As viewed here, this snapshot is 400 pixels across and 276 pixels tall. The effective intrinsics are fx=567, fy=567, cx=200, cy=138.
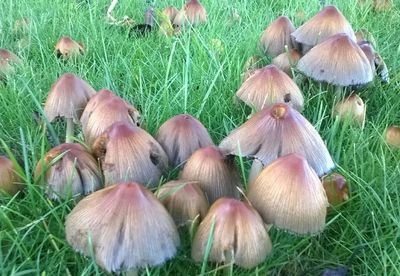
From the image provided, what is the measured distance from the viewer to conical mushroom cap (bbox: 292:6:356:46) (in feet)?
7.04

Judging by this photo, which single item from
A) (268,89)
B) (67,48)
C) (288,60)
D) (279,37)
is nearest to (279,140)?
(268,89)

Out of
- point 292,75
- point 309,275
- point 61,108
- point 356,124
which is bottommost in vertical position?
point 309,275

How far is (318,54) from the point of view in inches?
76.8

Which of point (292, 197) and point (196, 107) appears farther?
point (196, 107)

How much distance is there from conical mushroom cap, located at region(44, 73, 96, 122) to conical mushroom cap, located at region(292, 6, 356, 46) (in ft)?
3.03

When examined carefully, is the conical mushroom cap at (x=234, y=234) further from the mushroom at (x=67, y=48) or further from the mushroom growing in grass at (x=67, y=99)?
the mushroom at (x=67, y=48)

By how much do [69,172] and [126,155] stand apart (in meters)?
0.15

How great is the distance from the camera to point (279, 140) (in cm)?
134

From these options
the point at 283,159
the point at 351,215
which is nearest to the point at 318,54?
A: the point at 351,215

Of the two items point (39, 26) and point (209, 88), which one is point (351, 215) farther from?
point (39, 26)

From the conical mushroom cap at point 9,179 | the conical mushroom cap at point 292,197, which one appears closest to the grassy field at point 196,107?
the conical mushroom cap at point 9,179

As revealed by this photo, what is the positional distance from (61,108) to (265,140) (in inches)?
25.8

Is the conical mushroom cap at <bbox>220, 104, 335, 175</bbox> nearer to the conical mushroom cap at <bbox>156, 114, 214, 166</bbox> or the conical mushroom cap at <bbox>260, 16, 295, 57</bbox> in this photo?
the conical mushroom cap at <bbox>156, 114, 214, 166</bbox>

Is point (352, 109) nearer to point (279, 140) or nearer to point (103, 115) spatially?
point (279, 140)
